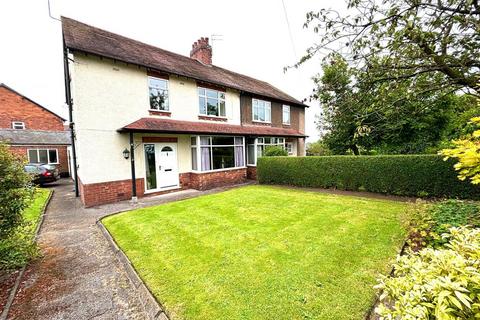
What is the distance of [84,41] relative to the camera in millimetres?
9484

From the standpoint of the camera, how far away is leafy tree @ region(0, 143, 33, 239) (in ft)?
13.5

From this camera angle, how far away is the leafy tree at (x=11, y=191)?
4.12 metres

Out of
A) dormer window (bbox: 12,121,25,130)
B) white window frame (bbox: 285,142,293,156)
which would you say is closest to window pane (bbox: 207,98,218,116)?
white window frame (bbox: 285,142,293,156)

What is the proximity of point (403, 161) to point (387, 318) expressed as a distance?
8.66m

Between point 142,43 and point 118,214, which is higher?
point 142,43

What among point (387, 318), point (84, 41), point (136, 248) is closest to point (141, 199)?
point (136, 248)

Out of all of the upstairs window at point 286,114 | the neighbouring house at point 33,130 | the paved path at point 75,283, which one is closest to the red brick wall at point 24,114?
the neighbouring house at point 33,130

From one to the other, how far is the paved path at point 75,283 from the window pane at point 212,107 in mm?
9105

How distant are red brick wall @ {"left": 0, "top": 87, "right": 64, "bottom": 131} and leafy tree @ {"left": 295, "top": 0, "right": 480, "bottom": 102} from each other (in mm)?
29015

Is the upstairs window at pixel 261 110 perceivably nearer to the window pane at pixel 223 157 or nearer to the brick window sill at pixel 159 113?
the window pane at pixel 223 157

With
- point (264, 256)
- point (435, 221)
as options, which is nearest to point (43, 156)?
point (264, 256)

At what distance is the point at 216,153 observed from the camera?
13.0 metres

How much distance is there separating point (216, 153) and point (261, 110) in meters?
6.70

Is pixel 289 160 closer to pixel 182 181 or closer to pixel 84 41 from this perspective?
pixel 182 181
